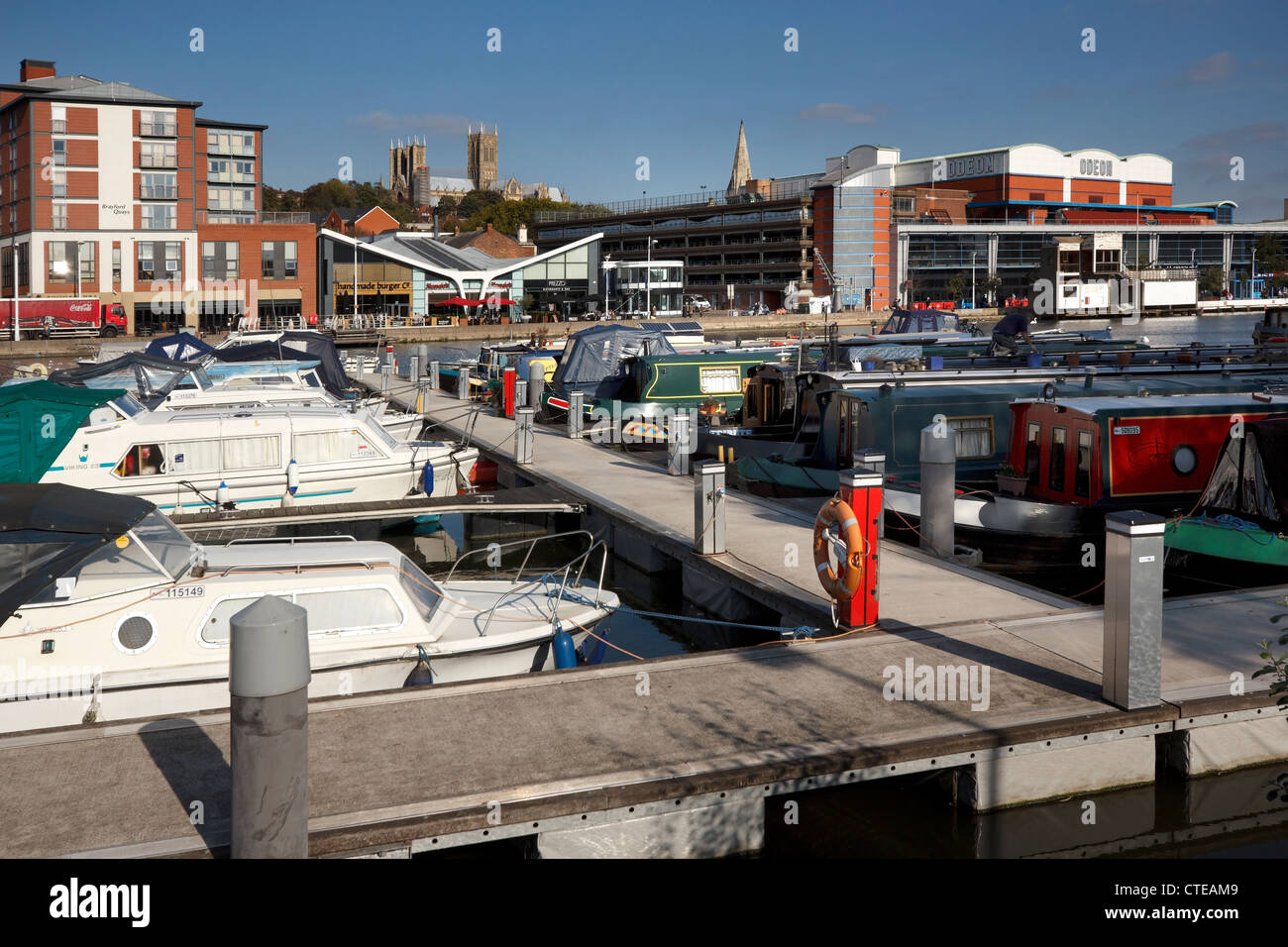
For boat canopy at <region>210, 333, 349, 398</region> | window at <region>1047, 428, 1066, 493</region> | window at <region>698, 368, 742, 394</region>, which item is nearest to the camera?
window at <region>1047, 428, 1066, 493</region>

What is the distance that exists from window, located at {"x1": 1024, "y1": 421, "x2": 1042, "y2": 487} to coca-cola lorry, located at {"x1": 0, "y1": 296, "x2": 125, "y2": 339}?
74.1 m

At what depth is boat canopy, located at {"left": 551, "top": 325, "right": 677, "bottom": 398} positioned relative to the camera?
3688cm

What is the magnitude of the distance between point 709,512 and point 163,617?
23.4 ft

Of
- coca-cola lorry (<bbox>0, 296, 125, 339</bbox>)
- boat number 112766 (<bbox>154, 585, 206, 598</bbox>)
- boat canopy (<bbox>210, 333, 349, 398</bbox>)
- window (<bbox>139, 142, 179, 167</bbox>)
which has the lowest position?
boat number 112766 (<bbox>154, 585, 206, 598</bbox>)

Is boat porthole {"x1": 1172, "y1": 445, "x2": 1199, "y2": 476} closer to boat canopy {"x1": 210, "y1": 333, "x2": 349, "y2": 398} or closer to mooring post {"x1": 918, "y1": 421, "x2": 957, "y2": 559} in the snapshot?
mooring post {"x1": 918, "y1": 421, "x2": 957, "y2": 559}

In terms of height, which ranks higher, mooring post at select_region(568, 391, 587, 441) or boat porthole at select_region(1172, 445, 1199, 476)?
mooring post at select_region(568, 391, 587, 441)

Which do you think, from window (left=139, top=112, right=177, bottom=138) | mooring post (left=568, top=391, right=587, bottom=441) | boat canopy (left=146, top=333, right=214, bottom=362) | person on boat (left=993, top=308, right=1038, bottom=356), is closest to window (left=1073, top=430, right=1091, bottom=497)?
mooring post (left=568, top=391, right=587, bottom=441)

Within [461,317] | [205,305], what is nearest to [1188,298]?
[461,317]

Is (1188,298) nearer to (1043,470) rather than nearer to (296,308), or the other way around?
(296,308)

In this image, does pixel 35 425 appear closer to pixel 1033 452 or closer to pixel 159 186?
pixel 1033 452

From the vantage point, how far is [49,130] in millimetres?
85062

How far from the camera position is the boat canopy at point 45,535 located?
10.5 meters
